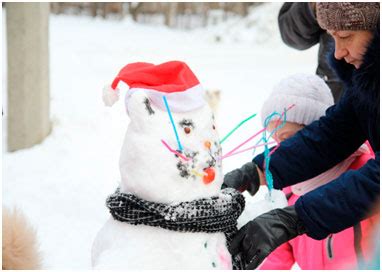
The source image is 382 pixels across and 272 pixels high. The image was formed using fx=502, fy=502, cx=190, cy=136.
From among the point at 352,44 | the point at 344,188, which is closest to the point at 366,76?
the point at 352,44

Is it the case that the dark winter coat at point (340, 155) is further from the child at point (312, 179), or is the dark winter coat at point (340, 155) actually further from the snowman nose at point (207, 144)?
the snowman nose at point (207, 144)

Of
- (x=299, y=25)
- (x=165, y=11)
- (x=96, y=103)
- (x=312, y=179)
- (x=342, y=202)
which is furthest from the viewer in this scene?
(x=165, y=11)

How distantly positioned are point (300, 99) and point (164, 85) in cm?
67

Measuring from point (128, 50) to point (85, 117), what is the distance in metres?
3.02

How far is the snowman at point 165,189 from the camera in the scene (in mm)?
1045

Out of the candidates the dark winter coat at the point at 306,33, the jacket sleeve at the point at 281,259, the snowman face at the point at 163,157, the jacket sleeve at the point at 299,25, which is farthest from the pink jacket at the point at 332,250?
the jacket sleeve at the point at 299,25

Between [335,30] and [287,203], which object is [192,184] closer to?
[335,30]

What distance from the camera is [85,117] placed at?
3.82 meters

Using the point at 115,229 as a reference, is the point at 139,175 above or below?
above

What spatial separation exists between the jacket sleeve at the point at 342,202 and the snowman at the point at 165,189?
215 millimetres

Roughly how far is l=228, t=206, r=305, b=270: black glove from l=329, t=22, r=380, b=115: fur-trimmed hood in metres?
0.37

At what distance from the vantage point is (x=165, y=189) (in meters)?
1.05

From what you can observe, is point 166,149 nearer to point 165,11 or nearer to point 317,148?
point 317,148

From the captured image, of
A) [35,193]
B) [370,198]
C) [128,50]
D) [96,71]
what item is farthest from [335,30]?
[128,50]
